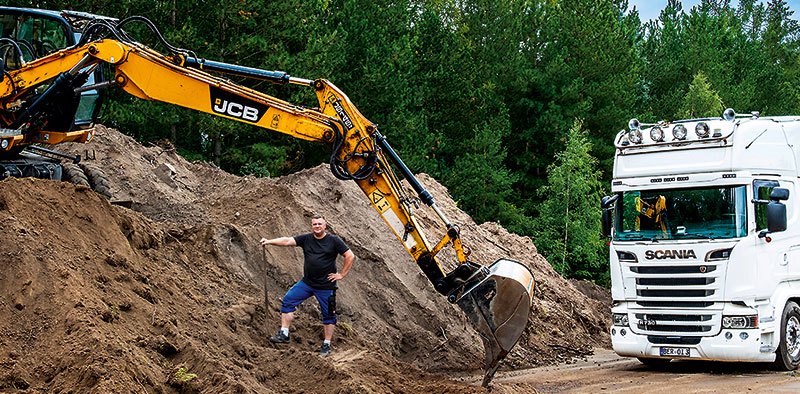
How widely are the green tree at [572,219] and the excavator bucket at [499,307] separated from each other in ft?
68.1

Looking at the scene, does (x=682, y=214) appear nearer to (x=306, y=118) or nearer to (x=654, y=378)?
(x=654, y=378)

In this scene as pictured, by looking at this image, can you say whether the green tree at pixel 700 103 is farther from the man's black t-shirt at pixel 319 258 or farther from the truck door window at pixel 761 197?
the man's black t-shirt at pixel 319 258

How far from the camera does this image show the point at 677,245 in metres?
13.2

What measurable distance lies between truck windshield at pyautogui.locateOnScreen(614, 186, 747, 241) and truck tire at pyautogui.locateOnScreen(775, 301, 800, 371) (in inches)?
61.9

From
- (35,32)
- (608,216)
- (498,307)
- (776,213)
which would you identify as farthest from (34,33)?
(776,213)

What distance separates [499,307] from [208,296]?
408 cm

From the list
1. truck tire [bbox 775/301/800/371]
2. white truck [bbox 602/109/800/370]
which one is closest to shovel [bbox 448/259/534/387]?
white truck [bbox 602/109/800/370]

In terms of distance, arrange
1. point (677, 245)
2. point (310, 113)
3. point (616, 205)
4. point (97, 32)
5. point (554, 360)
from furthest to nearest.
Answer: point (554, 360), point (616, 205), point (677, 245), point (97, 32), point (310, 113)

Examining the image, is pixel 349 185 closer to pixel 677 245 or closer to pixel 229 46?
pixel 677 245

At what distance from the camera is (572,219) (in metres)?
32.1

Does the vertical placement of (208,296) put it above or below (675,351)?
above

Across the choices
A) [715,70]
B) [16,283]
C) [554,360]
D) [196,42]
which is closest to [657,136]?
[554,360]

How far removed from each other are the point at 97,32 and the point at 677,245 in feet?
28.4

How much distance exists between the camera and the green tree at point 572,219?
31.5 meters
